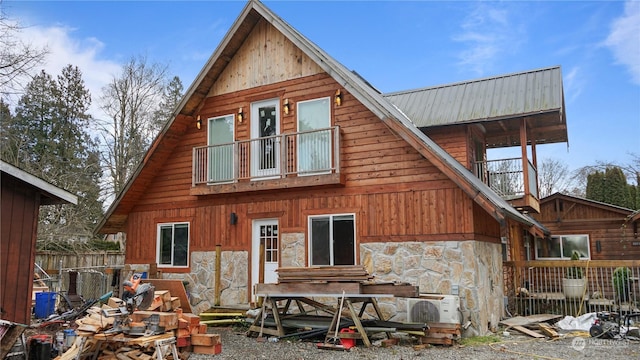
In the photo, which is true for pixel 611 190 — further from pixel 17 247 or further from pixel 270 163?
pixel 17 247

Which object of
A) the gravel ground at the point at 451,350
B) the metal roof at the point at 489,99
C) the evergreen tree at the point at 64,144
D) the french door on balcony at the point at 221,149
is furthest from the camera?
the evergreen tree at the point at 64,144

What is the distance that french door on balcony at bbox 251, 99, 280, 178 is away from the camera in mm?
11977

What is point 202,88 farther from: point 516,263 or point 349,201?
point 516,263

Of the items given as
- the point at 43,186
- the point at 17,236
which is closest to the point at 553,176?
the point at 43,186

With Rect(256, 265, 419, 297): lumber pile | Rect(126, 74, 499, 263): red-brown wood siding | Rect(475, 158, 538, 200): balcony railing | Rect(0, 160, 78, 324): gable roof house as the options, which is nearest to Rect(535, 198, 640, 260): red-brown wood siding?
Rect(475, 158, 538, 200): balcony railing

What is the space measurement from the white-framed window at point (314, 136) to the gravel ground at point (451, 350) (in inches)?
156

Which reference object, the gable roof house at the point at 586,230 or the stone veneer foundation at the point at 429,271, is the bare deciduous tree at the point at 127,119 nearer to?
the stone veneer foundation at the point at 429,271

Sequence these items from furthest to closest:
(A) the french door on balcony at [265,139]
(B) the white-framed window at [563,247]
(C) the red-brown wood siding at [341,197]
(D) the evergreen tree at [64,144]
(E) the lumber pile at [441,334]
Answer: (D) the evergreen tree at [64,144] → (B) the white-framed window at [563,247] → (A) the french door on balcony at [265,139] → (C) the red-brown wood siding at [341,197] → (E) the lumber pile at [441,334]

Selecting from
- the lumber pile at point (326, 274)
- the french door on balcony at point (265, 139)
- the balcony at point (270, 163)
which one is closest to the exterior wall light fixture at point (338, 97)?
the balcony at point (270, 163)

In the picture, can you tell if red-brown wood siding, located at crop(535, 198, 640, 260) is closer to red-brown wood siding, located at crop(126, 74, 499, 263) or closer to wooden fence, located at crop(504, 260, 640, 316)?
wooden fence, located at crop(504, 260, 640, 316)

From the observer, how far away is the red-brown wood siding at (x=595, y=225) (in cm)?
1752

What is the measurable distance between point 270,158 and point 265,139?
1.52ft

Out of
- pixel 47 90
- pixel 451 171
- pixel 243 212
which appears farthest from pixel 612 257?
pixel 47 90

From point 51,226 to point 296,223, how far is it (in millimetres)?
12484
